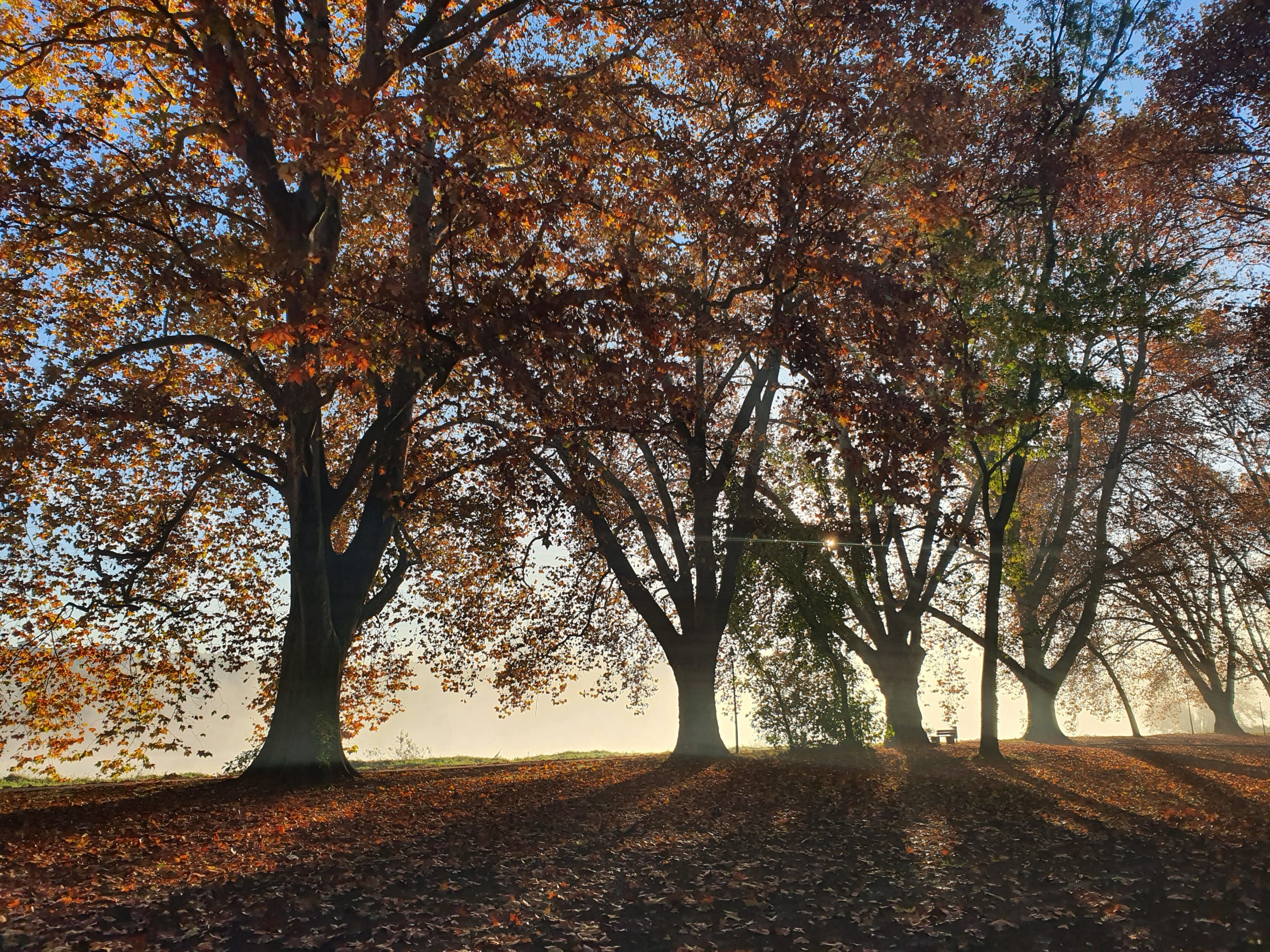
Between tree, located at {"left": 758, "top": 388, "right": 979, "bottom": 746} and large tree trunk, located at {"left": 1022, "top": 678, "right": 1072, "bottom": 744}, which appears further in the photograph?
large tree trunk, located at {"left": 1022, "top": 678, "right": 1072, "bottom": 744}

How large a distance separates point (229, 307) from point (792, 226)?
23.4 ft

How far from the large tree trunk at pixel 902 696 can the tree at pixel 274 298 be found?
10.9 metres

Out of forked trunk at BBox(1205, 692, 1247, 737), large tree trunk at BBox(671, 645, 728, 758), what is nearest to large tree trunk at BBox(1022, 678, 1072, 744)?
forked trunk at BBox(1205, 692, 1247, 737)

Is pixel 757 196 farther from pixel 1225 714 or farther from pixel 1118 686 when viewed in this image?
pixel 1225 714

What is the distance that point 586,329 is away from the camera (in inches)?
374

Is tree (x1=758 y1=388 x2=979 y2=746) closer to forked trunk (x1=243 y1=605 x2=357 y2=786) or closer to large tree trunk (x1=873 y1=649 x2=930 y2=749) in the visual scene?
large tree trunk (x1=873 y1=649 x2=930 y2=749)

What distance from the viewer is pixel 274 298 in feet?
27.3

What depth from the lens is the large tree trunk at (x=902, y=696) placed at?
21000 millimetres

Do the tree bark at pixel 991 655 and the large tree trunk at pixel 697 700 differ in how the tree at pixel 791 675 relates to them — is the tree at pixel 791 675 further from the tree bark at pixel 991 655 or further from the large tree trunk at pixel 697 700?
the tree bark at pixel 991 655

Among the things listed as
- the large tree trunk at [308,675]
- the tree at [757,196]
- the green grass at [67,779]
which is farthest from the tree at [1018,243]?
the green grass at [67,779]

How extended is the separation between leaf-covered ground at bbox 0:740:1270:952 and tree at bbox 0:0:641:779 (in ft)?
15.0

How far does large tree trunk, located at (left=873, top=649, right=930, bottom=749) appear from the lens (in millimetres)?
21000

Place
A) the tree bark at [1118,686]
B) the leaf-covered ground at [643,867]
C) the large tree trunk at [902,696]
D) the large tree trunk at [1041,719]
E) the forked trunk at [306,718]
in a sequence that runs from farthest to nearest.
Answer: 1. the tree bark at [1118,686]
2. the large tree trunk at [1041,719]
3. the large tree trunk at [902,696]
4. the forked trunk at [306,718]
5. the leaf-covered ground at [643,867]

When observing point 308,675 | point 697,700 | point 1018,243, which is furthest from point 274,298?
point 1018,243
